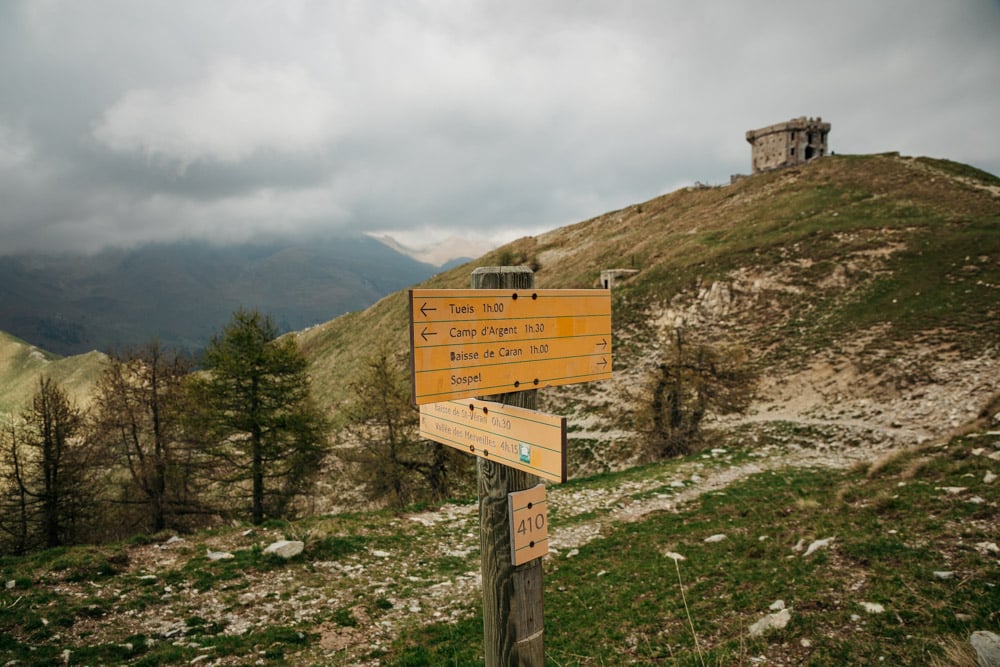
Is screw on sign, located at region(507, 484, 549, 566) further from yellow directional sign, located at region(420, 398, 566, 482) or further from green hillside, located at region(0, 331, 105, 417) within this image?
green hillside, located at region(0, 331, 105, 417)

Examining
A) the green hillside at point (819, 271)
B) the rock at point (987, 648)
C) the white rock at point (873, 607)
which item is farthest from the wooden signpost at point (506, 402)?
the green hillside at point (819, 271)

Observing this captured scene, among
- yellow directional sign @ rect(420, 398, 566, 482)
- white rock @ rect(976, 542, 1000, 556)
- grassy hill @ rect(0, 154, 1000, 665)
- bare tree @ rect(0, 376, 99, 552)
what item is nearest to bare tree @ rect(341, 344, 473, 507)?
grassy hill @ rect(0, 154, 1000, 665)

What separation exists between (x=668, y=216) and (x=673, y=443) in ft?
152

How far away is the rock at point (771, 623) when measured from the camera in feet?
19.2

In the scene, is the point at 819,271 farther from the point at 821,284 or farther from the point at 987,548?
the point at 987,548

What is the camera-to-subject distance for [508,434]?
10.1 ft

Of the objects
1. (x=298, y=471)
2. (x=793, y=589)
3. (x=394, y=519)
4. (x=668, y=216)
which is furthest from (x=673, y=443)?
(x=668, y=216)

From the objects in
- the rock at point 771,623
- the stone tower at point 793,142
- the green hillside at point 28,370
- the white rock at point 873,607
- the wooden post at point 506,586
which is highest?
the stone tower at point 793,142

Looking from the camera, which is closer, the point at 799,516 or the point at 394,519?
the point at 799,516

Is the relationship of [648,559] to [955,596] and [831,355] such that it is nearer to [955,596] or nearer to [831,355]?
[955,596]

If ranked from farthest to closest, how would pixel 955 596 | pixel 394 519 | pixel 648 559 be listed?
pixel 394 519 → pixel 648 559 → pixel 955 596

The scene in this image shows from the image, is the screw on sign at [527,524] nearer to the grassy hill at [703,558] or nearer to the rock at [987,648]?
the grassy hill at [703,558]

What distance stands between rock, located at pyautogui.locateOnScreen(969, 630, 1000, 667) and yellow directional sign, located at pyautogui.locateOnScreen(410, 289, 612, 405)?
3.80 meters

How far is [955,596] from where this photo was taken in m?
5.56
